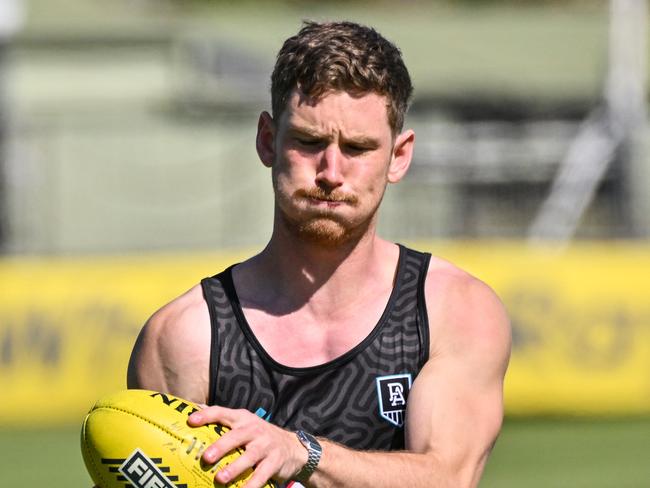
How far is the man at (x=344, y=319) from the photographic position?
434 centimetres

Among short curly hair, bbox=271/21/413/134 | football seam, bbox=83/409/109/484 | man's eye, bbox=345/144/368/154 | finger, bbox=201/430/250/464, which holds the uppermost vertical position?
short curly hair, bbox=271/21/413/134

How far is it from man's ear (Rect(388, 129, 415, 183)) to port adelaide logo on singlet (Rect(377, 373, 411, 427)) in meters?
0.60

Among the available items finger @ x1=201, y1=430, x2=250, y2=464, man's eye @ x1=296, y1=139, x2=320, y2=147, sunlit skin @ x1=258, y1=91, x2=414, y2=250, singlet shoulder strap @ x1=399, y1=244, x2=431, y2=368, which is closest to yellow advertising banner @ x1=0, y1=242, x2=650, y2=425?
singlet shoulder strap @ x1=399, y1=244, x2=431, y2=368

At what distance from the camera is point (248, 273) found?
4781 millimetres

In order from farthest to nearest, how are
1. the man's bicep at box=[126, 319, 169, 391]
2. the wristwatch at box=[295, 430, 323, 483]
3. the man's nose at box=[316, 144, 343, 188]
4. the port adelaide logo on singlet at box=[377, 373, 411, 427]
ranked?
the man's bicep at box=[126, 319, 169, 391] < the port adelaide logo on singlet at box=[377, 373, 411, 427] < the man's nose at box=[316, 144, 343, 188] < the wristwatch at box=[295, 430, 323, 483]

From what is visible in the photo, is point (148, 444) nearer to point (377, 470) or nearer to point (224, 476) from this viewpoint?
point (224, 476)

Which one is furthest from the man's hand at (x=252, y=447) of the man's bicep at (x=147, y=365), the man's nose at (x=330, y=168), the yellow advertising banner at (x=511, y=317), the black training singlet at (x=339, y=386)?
the yellow advertising banner at (x=511, y=317)

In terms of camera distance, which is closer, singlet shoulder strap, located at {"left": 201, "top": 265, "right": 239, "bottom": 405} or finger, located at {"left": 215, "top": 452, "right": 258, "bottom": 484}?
finger, located at {"left": 215, "top": 452, "right": 258, "bottom": 484}

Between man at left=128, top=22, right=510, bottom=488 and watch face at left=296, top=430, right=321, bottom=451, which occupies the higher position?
man at left=128, top=22, right=510, bottom=488

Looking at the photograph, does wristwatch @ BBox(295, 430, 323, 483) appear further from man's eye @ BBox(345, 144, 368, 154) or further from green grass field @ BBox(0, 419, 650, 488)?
green grass field @ BBox(0, 419, 650, 488)

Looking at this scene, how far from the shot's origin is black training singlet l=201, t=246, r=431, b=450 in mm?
4492

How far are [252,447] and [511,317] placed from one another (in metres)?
9.75

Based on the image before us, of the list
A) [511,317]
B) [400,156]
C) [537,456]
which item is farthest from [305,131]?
[511,317]

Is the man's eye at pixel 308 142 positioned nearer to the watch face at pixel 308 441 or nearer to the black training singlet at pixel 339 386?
the black training singlet at pixel 339 386
